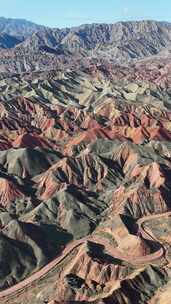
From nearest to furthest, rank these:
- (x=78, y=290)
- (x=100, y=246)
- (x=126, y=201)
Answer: (x=78, y=290), (x=100, y=246), (x=126, y=201)

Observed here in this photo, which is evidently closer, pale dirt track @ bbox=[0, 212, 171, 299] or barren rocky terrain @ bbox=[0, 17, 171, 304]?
barren rocky terrain @ bbox=[0, 17, 171, 304]

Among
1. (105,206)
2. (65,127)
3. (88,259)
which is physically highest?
(88,259)

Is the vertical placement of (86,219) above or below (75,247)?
below

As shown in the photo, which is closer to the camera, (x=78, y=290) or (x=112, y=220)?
(x=78, y=290)

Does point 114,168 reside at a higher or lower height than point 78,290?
lower

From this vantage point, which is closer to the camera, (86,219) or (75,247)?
(75,247)

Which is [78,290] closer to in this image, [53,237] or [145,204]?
[53,237]

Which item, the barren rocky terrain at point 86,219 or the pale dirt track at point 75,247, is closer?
the barren rocky terrain at point 86,219

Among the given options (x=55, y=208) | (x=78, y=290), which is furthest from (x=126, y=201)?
(x=78, y=290)

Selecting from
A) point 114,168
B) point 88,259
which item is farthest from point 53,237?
point 114,168

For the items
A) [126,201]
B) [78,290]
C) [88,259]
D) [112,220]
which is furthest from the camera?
[126,201]

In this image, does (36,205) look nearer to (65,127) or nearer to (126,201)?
(126,201)
